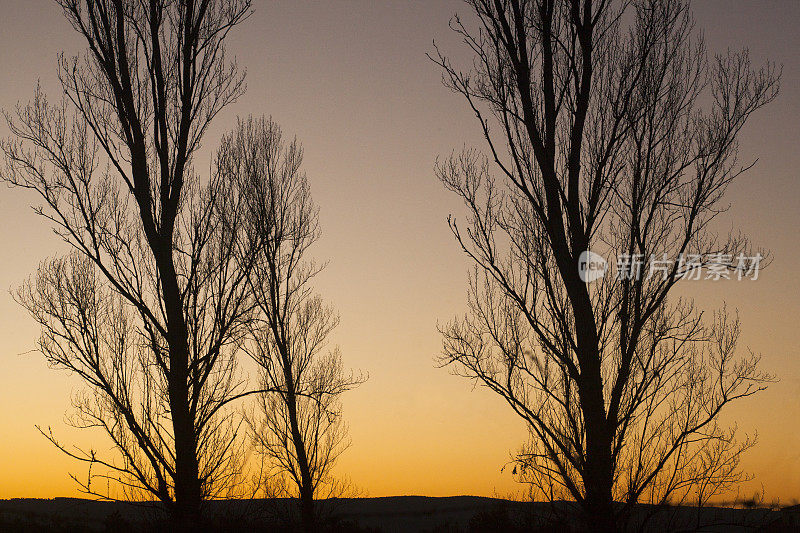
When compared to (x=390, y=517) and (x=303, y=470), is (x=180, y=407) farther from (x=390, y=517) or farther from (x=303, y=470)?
(x=390, y=517)

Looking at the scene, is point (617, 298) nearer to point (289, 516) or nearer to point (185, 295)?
point (185, 295)

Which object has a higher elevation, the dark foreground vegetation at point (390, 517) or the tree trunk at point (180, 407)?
the tree trunk at point (180, 407)

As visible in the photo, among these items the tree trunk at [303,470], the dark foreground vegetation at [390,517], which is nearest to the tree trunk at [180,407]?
the dark foreground vegetation at [390,517]

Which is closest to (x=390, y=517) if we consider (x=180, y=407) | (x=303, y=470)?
(x=303, y=470)

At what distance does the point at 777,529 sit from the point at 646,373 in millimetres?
2853

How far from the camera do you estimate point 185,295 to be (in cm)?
963

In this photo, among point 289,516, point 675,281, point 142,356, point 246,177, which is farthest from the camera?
point 246,177

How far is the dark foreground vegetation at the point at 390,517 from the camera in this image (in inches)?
351

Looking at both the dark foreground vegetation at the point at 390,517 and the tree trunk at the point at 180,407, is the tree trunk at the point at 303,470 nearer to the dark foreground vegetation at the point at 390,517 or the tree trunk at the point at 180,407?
the dark foreground vegetation at the point at 390,517

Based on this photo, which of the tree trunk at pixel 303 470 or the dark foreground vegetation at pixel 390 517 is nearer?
the dark foreground vegetation at pixel 390 517

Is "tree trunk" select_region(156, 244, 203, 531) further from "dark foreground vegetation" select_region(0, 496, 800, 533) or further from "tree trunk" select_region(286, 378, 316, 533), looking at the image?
"tree trunk" select_region(286, 378, 316, 533)

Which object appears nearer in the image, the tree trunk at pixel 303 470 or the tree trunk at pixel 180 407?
the tree trunk at pixel 180 407

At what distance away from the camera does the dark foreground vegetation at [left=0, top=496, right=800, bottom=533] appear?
351 inches

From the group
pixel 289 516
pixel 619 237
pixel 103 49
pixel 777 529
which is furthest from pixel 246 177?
pixel 777 529
